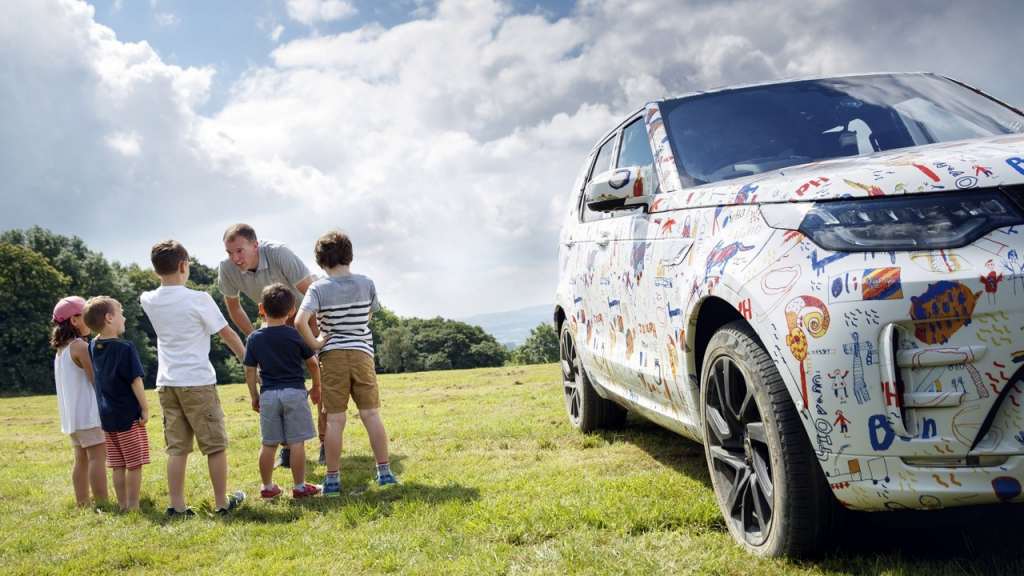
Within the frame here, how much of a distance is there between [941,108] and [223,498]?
4.75 metres

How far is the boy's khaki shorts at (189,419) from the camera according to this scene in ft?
17.5

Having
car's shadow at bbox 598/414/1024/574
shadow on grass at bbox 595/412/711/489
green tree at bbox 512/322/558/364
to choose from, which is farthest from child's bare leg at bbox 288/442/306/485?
green tree at bbox 512/322/558/364

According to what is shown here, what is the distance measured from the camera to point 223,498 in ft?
17.7

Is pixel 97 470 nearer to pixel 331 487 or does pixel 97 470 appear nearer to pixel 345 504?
pixel 331 487

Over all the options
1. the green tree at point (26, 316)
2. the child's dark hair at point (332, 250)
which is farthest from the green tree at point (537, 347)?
the child's dark hair at point (332, 250)

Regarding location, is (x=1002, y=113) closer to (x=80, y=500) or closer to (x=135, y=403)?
(x=135, y=403)

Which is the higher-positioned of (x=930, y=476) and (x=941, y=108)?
(x=941, y=108)

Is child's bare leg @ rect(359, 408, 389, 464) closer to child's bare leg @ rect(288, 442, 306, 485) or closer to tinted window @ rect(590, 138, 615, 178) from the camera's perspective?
child's bare leg @ rect(288, 442, 306, 485)

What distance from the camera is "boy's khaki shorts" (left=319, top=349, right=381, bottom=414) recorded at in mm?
5543

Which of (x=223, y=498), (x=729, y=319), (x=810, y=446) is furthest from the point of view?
(x=223, y=498)

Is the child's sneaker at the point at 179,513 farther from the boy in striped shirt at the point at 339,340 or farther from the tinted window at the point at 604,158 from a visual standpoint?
the tinted window at the point at 604,158

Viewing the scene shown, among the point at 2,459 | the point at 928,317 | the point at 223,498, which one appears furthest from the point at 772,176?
the point at 2,459

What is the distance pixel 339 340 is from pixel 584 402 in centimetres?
208

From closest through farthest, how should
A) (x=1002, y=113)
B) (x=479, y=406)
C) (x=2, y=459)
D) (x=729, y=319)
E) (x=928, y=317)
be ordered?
(x=928, y=317)
(x=729, y=319)
(x=1002, y=113)
(x=2, y=459)
(x=479, y=406)
